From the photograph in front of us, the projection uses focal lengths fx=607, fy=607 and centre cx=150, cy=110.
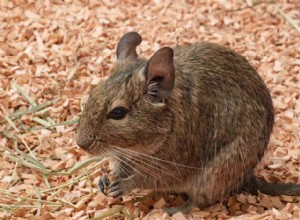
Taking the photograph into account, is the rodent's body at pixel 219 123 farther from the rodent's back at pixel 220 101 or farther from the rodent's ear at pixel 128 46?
the rodent's ear at pixel 128 46

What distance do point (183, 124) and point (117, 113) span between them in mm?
581

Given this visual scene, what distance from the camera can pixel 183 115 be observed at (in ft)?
15.8

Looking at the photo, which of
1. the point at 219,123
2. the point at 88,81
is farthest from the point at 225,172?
the point at 88,81

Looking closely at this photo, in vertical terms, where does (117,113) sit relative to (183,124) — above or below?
above

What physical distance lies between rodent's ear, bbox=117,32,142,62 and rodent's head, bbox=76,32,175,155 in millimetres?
337

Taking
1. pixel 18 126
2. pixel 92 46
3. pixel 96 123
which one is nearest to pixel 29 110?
pixel 18 126

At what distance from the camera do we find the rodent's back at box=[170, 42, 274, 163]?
4.93 m

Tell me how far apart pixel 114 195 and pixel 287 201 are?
1.51 meters

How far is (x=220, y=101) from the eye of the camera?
197 inches

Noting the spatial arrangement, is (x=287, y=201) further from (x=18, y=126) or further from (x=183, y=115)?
(x=18, y=126)

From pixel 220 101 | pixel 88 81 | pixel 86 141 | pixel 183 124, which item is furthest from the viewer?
pixel 88 81

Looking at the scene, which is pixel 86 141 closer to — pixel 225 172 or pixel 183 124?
pixel 183 124

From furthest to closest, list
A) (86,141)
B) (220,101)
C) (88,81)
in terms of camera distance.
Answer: (88,81) → (220,101) → (86,141)

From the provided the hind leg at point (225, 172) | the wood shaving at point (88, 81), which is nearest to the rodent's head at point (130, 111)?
the hind leg at point (225, 172)
